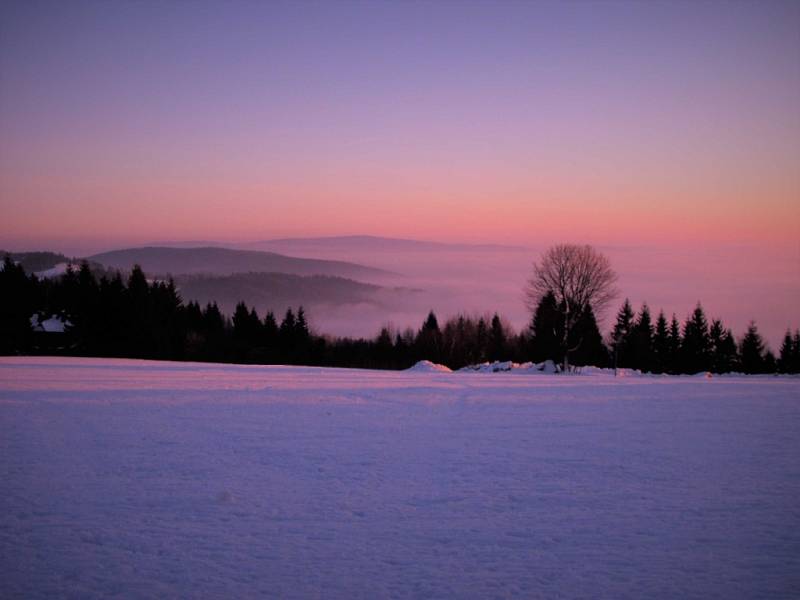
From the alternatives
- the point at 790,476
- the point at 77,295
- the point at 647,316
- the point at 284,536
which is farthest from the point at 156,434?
the point at 647,316

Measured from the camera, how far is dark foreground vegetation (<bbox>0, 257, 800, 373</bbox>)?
5484 centimetres

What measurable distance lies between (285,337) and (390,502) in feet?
223

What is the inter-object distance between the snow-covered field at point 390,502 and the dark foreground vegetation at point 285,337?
33.5m

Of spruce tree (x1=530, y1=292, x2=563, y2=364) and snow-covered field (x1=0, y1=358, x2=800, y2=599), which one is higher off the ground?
spruce tree (x1=530, y1=292, x2=563, y2=364)

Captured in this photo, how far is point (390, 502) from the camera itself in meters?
9.01

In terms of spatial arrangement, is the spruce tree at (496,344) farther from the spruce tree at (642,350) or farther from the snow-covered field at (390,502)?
the snow-covered field at (390,502)

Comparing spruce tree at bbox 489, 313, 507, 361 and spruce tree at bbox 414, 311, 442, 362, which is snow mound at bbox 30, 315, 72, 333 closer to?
spruce tree at bbox 414, 311, 442, 362

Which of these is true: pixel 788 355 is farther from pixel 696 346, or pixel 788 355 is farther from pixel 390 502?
pixel 390 502

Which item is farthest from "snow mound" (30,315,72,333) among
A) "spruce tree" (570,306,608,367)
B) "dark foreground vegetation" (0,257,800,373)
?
"spruce tree" (570,306,608,367)

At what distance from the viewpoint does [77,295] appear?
190 feet

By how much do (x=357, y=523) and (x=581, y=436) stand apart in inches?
332

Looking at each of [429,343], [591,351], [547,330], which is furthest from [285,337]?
[591,351]

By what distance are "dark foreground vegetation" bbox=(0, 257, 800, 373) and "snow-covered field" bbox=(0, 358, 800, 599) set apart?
3355 centimetres

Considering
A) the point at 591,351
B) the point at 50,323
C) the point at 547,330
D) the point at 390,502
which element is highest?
the point at 547,330
